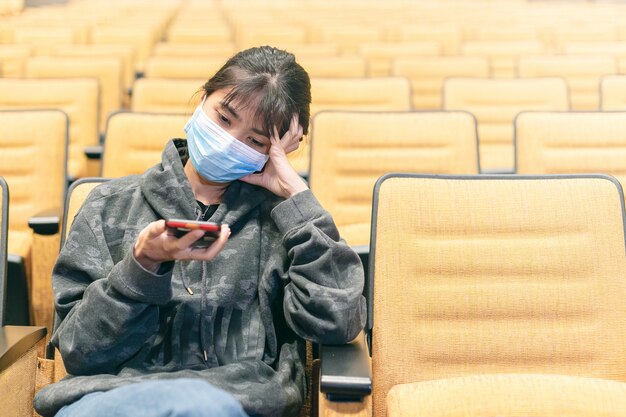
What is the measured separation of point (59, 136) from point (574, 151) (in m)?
1.25

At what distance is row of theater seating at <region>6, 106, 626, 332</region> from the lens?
1663mm

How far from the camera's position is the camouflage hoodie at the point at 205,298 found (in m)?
0.89

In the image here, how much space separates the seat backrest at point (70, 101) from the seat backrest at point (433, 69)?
120cm

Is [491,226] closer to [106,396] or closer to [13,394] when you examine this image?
[106,396]

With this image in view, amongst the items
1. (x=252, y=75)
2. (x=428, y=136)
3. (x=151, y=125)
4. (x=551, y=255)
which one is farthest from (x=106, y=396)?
(x=428, y=136)

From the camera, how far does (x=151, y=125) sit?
1.67m

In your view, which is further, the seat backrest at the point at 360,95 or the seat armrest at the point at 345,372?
the seat backrest at the point at 360,95

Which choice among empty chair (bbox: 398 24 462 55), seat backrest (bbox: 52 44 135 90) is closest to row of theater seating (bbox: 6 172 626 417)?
seat backrest (bbox: 52 44 135 90)

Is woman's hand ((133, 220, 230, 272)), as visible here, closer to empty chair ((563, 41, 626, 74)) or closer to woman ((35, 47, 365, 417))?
woman ((35, 47, 365, 417))

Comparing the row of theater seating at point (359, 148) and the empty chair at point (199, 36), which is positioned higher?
the empty chair at point (199, 36)

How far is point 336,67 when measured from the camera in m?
2.61

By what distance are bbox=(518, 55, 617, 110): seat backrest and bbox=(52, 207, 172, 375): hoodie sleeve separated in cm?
220

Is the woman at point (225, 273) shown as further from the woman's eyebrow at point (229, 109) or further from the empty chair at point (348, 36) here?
the empty chair at point (348, 36)

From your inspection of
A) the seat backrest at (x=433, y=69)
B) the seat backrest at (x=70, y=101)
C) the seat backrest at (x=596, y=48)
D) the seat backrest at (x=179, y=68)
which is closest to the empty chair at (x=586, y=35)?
the seat backrest at (x=596, y=48)
